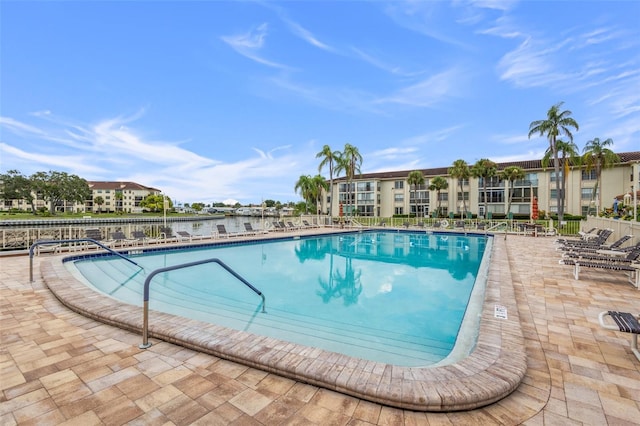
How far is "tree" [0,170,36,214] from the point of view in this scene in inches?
1978

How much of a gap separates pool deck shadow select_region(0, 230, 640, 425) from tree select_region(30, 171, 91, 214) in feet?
223

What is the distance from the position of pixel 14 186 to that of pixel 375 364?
7263 centimetres

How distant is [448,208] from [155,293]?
137 ft

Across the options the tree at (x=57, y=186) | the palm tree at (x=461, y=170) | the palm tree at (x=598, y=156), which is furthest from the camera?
the tree at (x=57, y=186)

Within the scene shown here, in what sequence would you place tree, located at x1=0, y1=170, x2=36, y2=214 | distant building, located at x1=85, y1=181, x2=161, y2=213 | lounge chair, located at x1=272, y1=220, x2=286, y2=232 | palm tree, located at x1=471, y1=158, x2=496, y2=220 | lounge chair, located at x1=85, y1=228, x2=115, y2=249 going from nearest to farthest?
lounge chair, located at x1=85, y1=228, x2=115, y2=249 < lounge chair, located at x1=272, y1=220, x2=286, y2=232 < palm tree, located at x1=471, y1=158, x2=496, y2=220 < tree, located at x1=0, y1=170, x2=36, y2=214 < distant building, located at x1=85, y1=181, x2=161, y2=213

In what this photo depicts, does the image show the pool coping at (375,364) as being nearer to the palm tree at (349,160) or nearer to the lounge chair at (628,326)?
the lounge chair at (628,326)

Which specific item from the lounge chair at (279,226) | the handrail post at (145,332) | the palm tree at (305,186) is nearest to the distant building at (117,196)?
the palm tree at (305,186)

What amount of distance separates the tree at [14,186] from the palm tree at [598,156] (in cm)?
8320

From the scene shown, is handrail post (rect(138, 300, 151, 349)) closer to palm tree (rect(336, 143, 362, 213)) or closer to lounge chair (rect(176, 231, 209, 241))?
lounge chair (rect(176, 231, 209, 241))

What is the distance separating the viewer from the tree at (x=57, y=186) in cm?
5319

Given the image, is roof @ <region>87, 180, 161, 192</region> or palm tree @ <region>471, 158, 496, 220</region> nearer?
palm tree @ <region>471, 158, 496, 220</region>

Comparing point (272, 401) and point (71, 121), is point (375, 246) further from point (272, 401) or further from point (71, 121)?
point (71, 121)

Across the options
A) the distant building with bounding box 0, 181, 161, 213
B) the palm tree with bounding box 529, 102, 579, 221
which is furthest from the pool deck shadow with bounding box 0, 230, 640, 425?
the distant building with bounding box 0, 181, 161, 213

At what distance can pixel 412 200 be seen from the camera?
44812 mm
